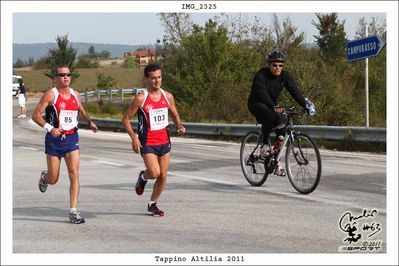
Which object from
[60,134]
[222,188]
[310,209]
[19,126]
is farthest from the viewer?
[19,126]

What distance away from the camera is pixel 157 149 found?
7.29 metres

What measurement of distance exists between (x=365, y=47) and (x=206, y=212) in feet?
29.4

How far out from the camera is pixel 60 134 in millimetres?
6988

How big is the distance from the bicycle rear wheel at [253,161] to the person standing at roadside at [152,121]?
292 centimetres

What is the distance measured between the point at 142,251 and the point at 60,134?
1.64 m

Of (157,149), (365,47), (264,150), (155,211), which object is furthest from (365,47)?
(157,149)

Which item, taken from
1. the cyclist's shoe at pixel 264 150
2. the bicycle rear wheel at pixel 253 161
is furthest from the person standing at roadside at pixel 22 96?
the cyclist's shoe at pixel 264 150

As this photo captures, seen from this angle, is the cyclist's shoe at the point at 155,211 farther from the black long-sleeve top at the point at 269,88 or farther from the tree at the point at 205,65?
the tree at the point at 205,65

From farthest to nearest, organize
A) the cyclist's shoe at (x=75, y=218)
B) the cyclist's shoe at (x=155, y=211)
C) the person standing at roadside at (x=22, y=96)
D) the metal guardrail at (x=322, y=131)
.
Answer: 1. the person standing at roadside at (x=22, y=96)
2. the metal guardrail at (x=322, y=131)
3. the cyclist's shoe at (x=155, y=211)
4. the cyclist's shoe at (x=75, y=218)

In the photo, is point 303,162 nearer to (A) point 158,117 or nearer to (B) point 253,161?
(B) point 253,161

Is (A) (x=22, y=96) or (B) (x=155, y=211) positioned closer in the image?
(B) (x=155, y=211)

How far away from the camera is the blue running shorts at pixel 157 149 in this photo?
23.7ft

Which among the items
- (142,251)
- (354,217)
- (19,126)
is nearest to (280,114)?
(354,217)

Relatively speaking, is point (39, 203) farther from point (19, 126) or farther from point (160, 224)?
point (19, 126)
